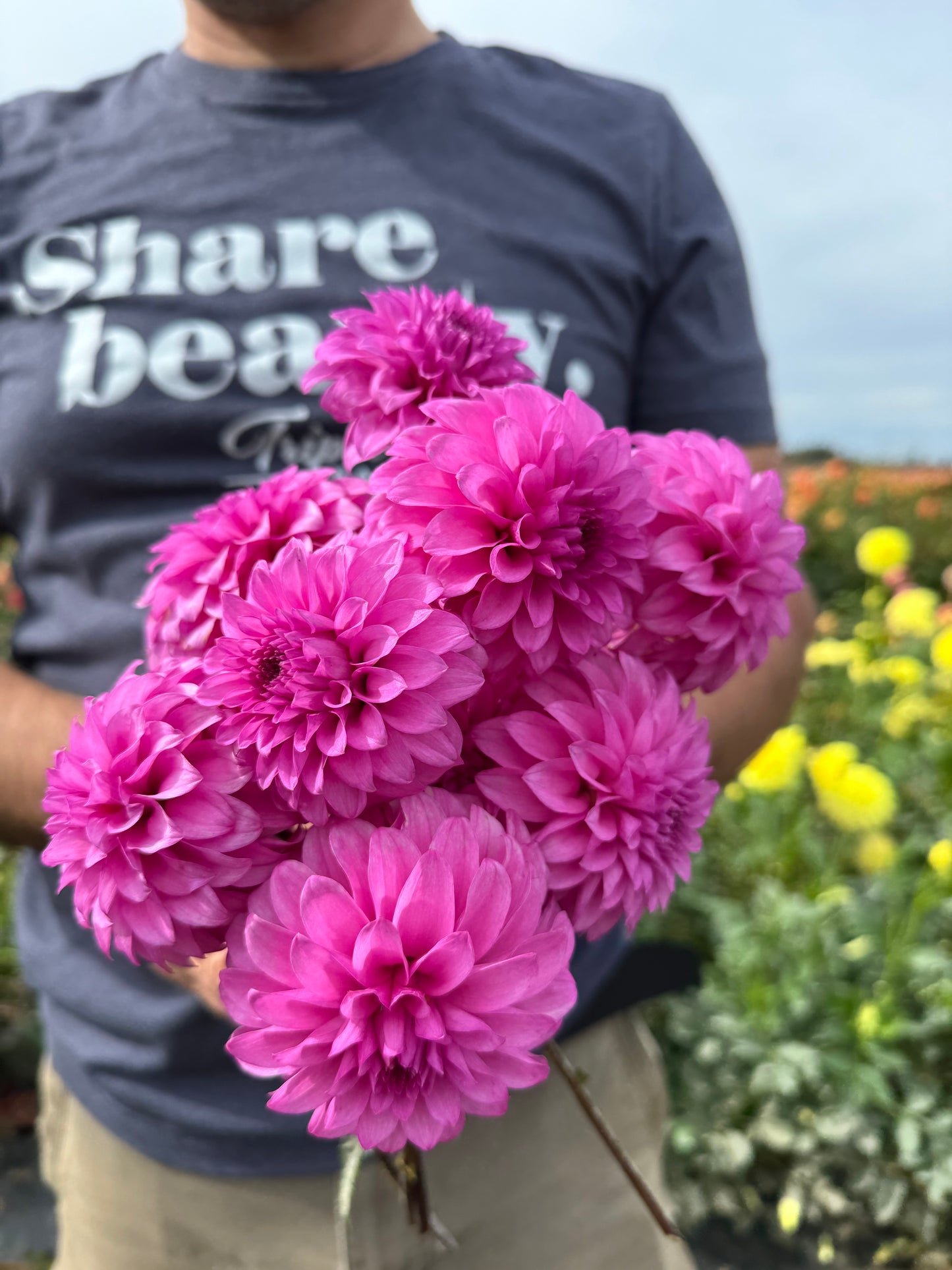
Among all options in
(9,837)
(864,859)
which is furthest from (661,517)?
(864,859)

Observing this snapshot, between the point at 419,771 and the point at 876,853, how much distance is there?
6.91 feet

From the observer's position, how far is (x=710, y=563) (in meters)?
0.52

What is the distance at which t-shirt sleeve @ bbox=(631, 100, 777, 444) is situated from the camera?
117 cm

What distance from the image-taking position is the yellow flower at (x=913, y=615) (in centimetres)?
297

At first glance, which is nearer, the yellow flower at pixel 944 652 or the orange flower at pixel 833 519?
the yellow flower at pixel 944 652

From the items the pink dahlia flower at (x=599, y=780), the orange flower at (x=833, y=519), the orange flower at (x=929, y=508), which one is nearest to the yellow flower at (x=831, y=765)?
the pink dahlia flower at (x=599, y=780)

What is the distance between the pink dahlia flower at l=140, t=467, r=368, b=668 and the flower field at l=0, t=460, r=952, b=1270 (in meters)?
1.74

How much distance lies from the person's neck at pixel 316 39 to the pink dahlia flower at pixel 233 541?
0.85m

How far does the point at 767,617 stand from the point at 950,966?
1686mm

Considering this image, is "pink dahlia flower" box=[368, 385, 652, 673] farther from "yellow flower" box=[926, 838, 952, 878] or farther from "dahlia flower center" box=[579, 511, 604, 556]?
"yellow flower" box=[926, 838, 952, 878]

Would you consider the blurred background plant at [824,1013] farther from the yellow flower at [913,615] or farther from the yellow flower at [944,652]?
the yellow flower at [913,615]

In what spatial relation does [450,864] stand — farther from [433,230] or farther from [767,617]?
[433,230]

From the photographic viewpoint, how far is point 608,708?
50cm

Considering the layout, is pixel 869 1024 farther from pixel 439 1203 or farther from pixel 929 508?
pixel 929 508
